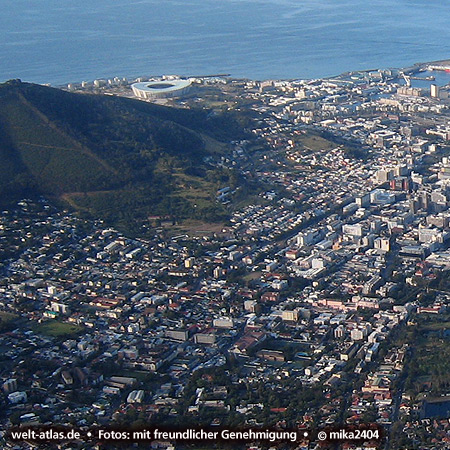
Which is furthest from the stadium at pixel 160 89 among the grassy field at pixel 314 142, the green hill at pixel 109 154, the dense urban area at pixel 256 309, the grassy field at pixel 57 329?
the grassy field at pixel 57 329

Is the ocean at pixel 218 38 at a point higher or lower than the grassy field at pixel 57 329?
higher

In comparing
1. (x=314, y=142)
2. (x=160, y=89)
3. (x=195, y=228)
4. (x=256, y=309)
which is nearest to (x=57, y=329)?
(x=256, y=309)

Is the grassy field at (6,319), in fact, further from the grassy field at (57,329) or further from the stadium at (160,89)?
the stadium at (160,89)

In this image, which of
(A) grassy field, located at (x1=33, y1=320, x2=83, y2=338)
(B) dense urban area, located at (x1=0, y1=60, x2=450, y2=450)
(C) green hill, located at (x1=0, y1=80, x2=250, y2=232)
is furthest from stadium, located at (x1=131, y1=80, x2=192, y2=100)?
(A) grassy field, located at (x1=33, y1=320, x2=83, y2=338)

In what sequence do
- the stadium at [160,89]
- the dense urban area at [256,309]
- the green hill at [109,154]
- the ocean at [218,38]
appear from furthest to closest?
the ocean at [218,38], the stadium at [160,89], the green hill at [109,154], the dense urban area at [256,309]

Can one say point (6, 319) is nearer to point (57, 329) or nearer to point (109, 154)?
point (57, 329)

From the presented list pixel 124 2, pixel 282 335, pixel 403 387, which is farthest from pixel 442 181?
pixel 124 2

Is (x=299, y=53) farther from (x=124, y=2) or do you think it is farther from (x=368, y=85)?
(x=124, y=2)
